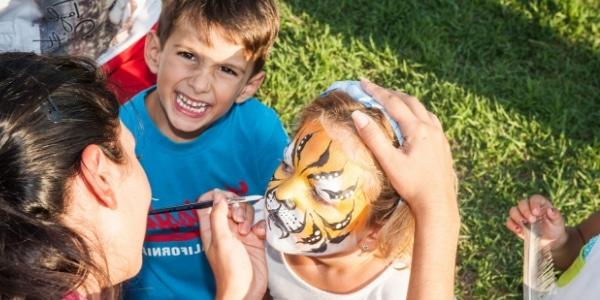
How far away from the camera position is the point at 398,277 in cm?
187

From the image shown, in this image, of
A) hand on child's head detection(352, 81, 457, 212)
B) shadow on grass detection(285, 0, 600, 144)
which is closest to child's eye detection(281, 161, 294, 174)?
hand on child's head detection(352, 81, 457, 212)

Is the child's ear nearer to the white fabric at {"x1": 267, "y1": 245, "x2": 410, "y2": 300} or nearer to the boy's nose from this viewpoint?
the white fabric at {"x1": 267, "y1": 245, "x2": 410, "y2": 300}

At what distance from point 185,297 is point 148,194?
0.78 m

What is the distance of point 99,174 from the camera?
1479 mm

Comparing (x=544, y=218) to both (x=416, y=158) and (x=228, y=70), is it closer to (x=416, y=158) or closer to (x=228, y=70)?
(x=416, y=158)

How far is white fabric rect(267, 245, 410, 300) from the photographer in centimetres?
187

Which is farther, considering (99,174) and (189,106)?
(189,106)

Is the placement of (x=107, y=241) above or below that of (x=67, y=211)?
below

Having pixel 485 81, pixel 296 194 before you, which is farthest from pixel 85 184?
pixel 485 81

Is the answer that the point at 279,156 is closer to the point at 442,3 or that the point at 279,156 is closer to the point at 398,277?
the point at 398,277

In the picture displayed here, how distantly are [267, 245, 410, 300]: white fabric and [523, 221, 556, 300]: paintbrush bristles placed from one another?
356mm

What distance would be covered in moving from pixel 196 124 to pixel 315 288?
59cm

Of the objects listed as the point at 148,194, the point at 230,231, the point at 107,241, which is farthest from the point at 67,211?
the point at 230,231

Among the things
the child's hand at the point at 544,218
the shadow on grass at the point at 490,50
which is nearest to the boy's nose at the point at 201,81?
the child's hand at the point at 544,218
